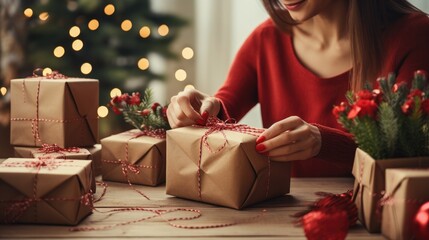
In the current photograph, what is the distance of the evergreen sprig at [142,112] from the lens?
1472 millimetres

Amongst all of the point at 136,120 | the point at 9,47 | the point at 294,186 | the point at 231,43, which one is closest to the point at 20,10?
the point at 9,47

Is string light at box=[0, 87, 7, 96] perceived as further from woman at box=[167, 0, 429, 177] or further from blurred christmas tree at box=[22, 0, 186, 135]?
woman at box=[167, 0, 429, 177]

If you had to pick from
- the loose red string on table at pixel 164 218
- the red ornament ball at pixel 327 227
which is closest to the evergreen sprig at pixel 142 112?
the loose red string on table at pixel 164 218

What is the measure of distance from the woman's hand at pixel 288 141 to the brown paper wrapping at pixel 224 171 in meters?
0.02

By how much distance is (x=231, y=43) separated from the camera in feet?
9.77

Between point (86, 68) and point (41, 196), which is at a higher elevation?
point (86, 68)

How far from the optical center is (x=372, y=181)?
39.5 inches

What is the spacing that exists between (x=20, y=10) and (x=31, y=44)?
0.58ft

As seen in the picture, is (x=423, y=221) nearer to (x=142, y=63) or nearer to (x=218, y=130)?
(x=218, y=130)

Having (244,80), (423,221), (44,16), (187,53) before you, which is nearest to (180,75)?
(187,53)

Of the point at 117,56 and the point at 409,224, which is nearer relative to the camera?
the point at 409,224

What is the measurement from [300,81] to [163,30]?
42.0 inches

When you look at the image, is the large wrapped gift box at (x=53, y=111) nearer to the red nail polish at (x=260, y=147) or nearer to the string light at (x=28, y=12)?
the red nail polish at (x=260, y=147)

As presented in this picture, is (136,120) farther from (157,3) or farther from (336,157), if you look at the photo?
(157,3)
